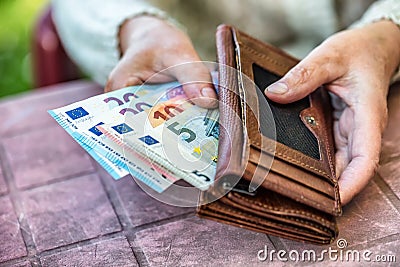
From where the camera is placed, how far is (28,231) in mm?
927

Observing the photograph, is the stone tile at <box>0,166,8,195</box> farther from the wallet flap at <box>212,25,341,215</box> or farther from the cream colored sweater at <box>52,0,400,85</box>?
the wallet flap at <box>212,25,341,215</box>

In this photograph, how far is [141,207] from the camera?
95 cm

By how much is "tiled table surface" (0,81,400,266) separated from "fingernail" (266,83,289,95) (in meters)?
0.18

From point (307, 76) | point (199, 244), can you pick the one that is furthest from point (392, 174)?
point (199, 244)

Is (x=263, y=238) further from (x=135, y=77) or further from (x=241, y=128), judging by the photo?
(x=135, y=77)

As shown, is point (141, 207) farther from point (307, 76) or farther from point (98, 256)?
point (307, 76)

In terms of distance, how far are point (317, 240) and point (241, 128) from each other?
17cm

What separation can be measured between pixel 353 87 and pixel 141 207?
1.13ft

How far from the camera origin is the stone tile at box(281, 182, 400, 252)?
838 millimetres

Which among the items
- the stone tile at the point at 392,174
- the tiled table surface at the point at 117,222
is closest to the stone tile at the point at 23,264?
the tiled table surface at the point at 117,222

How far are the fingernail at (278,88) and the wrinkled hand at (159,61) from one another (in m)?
0.08

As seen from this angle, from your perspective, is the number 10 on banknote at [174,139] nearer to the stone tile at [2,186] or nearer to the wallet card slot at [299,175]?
the wallet card slot at [299,175]

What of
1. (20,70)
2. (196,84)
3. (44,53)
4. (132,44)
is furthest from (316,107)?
(20,70)

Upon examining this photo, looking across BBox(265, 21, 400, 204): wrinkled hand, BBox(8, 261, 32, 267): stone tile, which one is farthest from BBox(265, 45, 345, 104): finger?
BBox(8, 261, 32, 267): stone tile
